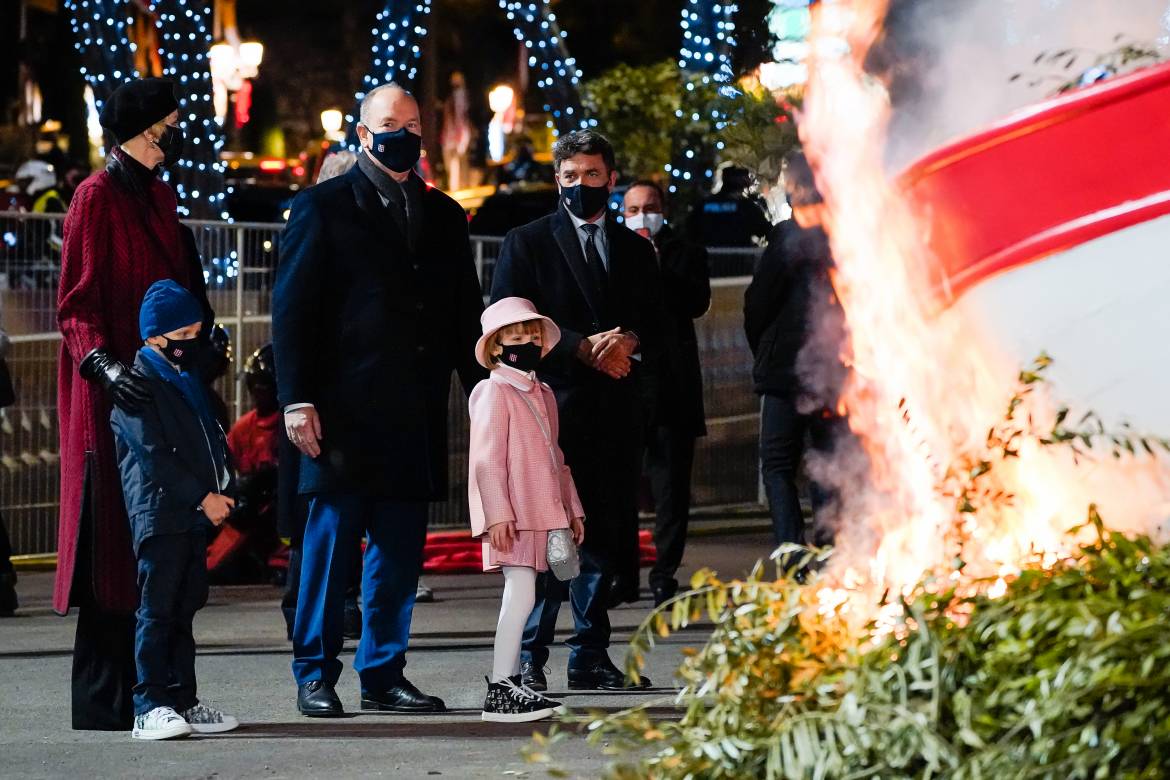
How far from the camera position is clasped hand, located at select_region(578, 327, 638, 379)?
7316 mm

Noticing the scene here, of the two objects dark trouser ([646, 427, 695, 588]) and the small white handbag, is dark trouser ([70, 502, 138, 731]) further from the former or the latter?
dark trouser ([646, 427, 695, 588])

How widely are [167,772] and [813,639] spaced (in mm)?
2066

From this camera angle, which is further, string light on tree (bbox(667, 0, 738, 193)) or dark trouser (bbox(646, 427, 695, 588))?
string light on tree (bbox(667, 0, 738, 193))

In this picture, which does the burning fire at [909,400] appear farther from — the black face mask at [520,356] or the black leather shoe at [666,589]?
the black leather shoe at [666,589]

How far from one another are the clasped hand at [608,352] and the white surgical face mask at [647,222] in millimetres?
2058

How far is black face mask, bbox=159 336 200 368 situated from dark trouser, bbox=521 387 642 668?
161 centimetres

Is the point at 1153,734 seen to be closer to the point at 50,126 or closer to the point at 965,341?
the point at 965,341

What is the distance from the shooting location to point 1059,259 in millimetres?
4668

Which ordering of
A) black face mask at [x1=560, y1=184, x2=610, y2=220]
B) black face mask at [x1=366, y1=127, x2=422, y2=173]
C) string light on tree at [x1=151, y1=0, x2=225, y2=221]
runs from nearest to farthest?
1. black face mask at [x1=366, y1=127, x2=422, y2=173]
2. black face mask at [x1=560, y1=184, x2=610, y2=220]
3. string light on tree at [x1=151, y1=0, x2=225, y2=221]

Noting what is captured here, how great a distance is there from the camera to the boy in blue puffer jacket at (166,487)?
6242 mm

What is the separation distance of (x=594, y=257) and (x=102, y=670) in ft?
8.17

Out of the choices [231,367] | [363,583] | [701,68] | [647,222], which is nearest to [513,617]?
[363,583]

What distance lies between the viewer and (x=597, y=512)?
749 centimetres

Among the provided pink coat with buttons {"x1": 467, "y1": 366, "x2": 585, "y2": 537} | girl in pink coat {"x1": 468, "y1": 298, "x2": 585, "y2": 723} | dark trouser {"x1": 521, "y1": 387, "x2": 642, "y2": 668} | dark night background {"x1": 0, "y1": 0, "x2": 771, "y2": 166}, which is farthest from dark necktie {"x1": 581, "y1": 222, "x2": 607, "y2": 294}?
dark night background {"x1": 0, "y1": 0, "x2": 771, "y2": 166}
